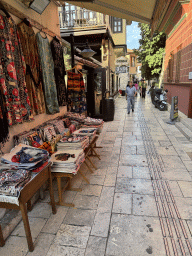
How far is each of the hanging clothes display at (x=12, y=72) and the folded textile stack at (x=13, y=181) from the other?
1035mm

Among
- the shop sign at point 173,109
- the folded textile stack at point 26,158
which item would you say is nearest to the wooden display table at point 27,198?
the folded textile stack at point 26,158

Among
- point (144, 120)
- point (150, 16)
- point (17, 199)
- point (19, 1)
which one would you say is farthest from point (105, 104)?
point (17, 199)

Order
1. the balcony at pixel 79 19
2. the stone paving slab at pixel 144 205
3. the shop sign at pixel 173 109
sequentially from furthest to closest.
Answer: the balcony at pixel 79 19 → the shop sign at pixel 173 109 → the stone paving slab at pixel 144 205

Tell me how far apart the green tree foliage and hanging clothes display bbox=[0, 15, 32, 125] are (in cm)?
1773

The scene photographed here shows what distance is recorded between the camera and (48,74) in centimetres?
420

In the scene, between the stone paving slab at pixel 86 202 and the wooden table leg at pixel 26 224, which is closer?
the wooden table leg at pixel 26 224

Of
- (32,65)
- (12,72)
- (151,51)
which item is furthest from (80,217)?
(151,51)

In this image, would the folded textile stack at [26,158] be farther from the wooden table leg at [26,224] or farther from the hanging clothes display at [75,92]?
the hanging clothes display at [75,92]

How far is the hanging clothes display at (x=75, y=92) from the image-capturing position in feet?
19.1

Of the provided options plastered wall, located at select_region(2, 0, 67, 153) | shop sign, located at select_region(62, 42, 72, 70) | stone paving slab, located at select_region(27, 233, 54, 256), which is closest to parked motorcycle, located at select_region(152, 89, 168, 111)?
shop sign, located at select_region(62, 42, 72, 70)

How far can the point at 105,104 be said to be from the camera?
888cm

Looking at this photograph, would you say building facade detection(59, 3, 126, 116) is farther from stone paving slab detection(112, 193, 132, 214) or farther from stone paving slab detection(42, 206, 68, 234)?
stone paving slab detection(42, 206, 68, 234)

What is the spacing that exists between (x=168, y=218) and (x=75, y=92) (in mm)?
4416

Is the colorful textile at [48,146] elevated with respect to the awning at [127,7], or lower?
lower
